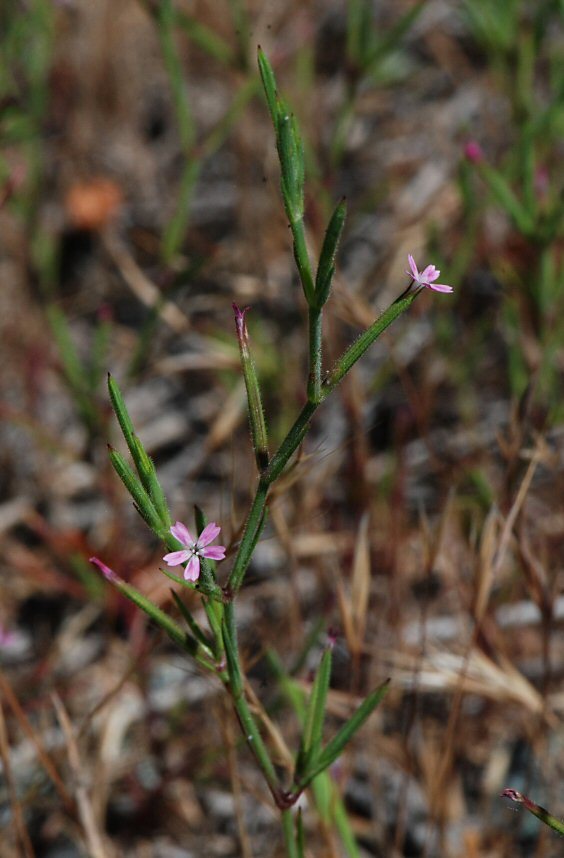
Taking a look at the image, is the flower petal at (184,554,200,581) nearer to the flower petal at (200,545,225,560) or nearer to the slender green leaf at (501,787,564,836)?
the flower petal at (200,545,225,560)

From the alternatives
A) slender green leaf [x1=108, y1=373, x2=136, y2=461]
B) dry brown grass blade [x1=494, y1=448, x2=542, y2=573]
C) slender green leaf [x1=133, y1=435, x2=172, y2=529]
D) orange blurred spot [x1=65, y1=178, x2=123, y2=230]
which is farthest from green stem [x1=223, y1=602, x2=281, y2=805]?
orange blurred spot [x1=65, y1=178, x2=123, y2=230]

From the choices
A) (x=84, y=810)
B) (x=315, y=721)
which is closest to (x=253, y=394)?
(x=315, y=721)

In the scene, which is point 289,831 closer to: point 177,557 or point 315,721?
point 315,721

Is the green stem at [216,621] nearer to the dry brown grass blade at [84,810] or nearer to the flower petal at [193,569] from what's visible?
the flower petal at [193,569]

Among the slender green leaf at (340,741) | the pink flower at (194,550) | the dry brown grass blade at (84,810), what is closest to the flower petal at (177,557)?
the pink flower at (194,550)

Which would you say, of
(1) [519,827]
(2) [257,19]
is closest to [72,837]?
(1) [519,827]

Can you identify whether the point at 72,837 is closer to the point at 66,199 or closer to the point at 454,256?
the point at 454,256
